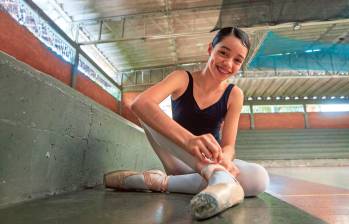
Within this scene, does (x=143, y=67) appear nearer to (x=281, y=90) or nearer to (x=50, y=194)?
(x=281, y=90)

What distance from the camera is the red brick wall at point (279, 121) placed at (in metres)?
11.0

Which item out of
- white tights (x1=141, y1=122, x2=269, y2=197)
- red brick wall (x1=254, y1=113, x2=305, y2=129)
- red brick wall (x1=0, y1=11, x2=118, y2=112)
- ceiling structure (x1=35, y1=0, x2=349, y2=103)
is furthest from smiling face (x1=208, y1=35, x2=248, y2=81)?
red brick wall (x1=254, y1=113, x2=305, y2=129)

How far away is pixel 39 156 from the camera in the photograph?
107 cm

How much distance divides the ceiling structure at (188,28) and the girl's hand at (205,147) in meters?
3.78

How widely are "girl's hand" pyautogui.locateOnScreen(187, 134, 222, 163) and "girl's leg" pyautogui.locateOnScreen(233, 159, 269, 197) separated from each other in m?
0.25

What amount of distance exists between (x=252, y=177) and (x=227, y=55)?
0.52 metres

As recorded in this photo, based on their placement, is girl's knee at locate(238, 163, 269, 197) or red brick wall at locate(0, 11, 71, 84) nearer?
girl's knee at locate(238, 163, 269, 197)

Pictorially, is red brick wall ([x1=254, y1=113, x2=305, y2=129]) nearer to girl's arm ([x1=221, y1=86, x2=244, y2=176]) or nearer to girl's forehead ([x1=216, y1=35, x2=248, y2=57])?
girl's arm ([x1=221, y1=86, x2=244, y2=176])

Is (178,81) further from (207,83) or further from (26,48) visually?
(26,48)

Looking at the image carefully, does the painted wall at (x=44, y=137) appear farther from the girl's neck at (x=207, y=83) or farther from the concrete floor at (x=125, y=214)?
the girl's neck at (x=207, y=83)

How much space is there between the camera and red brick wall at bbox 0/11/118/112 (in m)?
3.83

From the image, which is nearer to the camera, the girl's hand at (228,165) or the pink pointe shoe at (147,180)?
the girl's hand at (228,165)

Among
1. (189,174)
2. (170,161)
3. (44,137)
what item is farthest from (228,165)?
(44,137)

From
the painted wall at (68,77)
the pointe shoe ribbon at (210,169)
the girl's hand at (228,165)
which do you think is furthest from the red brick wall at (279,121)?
the pointe shoe ribbon at (210,169)
